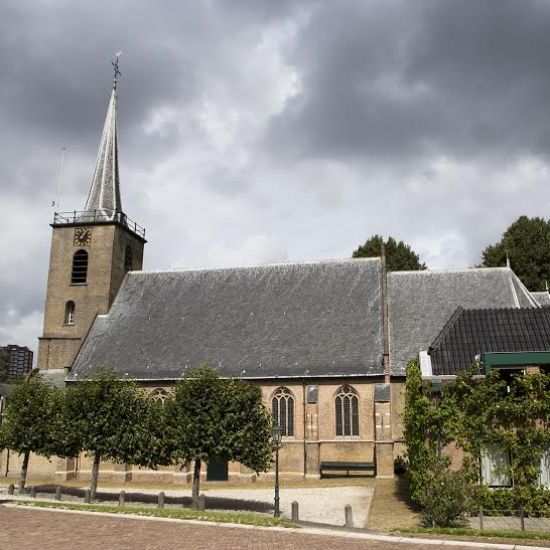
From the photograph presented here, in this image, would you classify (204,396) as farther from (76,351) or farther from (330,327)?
(76,351)

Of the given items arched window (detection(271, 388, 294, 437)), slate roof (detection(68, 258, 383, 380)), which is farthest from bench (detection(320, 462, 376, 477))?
slate roof (detection(68, 258, 383, 380))

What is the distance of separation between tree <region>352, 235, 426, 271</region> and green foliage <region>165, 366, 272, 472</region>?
28544mm

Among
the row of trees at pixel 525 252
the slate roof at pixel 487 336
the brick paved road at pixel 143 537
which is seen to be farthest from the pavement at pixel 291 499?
the row of trees at pixel 525 252

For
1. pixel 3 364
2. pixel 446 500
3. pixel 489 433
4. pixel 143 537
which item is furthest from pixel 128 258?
pixel 3 364

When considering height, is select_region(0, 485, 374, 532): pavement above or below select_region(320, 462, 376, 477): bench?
below

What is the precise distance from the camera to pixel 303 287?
36.8m

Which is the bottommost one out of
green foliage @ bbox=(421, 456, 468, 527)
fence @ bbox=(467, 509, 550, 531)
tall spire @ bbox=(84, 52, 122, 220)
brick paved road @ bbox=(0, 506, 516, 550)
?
brick paved road @ bbox=(0, 506, 516, 550)

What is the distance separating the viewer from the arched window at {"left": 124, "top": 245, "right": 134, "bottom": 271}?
40.9 meters

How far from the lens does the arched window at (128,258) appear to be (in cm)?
4090

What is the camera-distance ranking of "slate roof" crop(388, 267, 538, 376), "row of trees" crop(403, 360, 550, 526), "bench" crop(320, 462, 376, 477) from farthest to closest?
"slate roof" crop(388, 267, 538, 376) → "bench" crop(320, 462, 376, 477) → "row of trees" crop(403, 360, 550, 526)

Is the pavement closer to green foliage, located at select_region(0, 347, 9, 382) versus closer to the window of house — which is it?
the window of house

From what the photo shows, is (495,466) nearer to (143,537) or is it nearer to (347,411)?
(143,537)

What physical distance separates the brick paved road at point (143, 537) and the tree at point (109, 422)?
20.2ft

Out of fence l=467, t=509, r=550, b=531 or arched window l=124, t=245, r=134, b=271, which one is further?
arched window l=124, t=245, r=134, b=271
